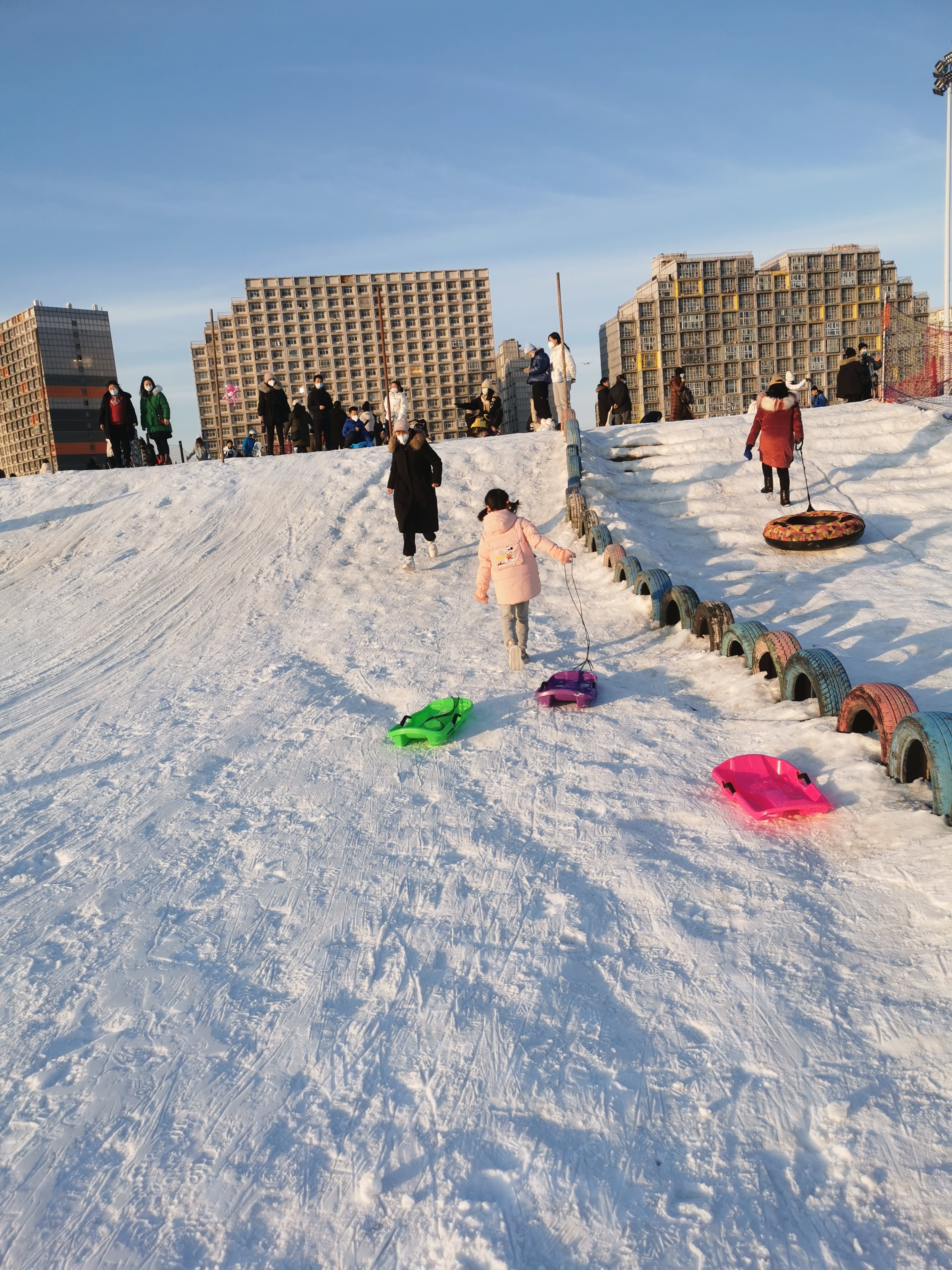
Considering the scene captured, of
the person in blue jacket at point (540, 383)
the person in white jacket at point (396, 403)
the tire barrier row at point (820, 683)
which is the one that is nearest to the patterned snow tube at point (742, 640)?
the tire barrier row at point (820, 683)

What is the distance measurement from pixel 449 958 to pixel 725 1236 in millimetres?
1252

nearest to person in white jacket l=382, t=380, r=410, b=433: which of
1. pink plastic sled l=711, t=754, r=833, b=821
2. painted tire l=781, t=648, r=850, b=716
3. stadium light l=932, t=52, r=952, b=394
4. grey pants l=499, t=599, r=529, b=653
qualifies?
grey pants l=499, t=599, r=529, b=653

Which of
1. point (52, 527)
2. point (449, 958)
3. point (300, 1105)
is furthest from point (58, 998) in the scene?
point (52, 527)

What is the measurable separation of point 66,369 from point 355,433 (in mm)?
63610

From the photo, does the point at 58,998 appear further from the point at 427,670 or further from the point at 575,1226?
the point at 427,670

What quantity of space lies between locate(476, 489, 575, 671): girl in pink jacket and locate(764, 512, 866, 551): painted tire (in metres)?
4.15

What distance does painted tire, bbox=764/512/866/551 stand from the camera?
29.2 feet

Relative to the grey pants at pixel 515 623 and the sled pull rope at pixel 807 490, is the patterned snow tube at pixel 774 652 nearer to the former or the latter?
the grey pants at pixel 515 623

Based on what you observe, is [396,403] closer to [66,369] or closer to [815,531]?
[815,531]

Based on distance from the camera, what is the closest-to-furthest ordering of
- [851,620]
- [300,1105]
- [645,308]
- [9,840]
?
[300,1105] < [9,840] < [851,620] < [645,308]

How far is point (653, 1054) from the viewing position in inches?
98.1

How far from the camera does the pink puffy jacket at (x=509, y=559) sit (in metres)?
5.77

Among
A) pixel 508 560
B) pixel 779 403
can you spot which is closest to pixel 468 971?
pixel 508 560

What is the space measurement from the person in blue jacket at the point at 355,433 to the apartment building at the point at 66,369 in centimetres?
5364
